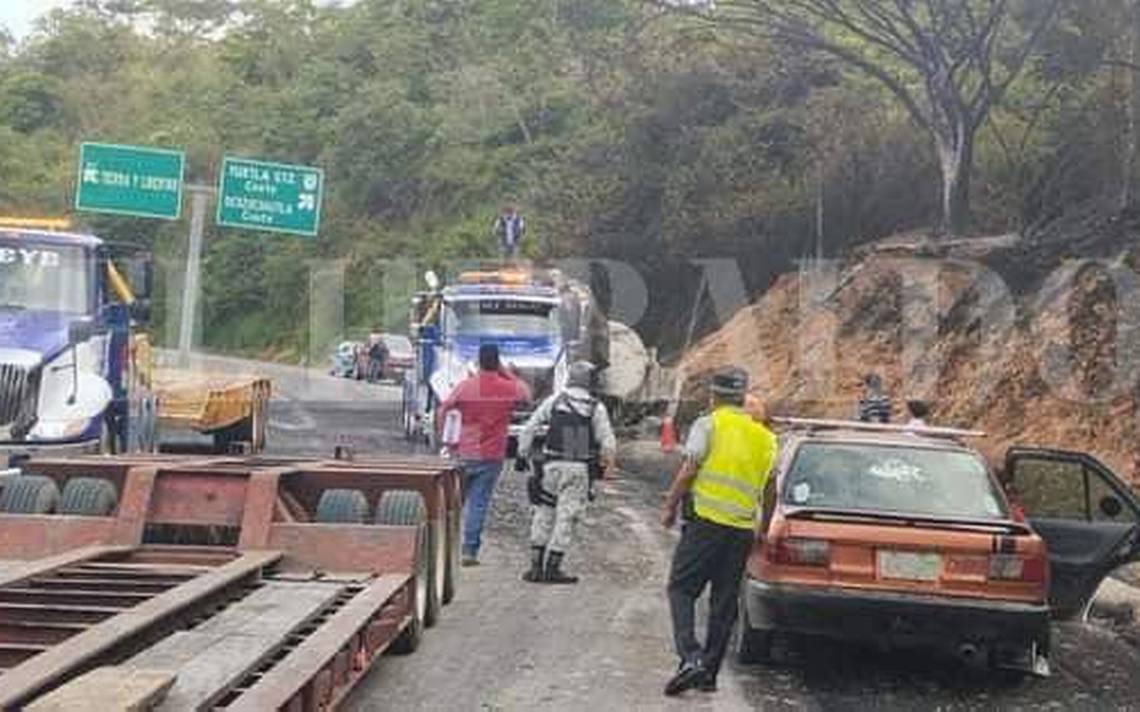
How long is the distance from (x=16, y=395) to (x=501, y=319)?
11.6 m

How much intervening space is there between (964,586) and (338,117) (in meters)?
66.5

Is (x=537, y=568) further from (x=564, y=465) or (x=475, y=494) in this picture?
(x=475, y=494)

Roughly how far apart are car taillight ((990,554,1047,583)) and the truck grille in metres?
9.65

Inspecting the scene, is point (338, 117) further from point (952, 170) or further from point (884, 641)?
point (884, 641)

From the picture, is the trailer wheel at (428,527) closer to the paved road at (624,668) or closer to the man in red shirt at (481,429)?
the paved road at (624,668)

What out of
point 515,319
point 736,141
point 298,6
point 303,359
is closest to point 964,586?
point 515,319

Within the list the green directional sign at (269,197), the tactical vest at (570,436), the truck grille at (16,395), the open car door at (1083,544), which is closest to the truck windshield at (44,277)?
the truck grille at (16,395)

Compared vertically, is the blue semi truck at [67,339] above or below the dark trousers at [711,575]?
above

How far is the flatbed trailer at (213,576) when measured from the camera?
5.95 m

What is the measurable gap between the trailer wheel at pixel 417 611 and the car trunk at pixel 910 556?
2022mm

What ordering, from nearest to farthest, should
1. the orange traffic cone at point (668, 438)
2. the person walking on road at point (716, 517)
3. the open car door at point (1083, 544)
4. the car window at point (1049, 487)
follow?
the person walking on road at point (716, 517), the open car door at point (1083, 544), the car window at point (1049, 487), the orange traffic cone at point (668, 438)

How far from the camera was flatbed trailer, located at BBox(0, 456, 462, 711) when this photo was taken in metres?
5.95

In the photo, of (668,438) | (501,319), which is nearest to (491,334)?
(501,319)

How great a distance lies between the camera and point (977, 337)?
26125 mm
